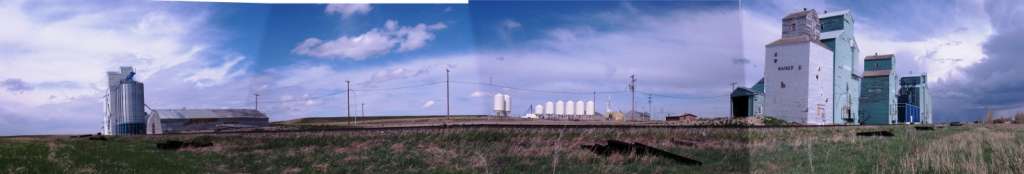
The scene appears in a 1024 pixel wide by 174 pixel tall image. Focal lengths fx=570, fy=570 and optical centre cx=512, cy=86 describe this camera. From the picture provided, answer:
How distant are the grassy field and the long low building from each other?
358 cm

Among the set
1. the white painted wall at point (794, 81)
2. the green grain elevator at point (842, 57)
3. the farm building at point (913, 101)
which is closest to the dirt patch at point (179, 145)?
the white painted wall at point (794, 81)

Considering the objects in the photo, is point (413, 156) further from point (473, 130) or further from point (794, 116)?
point (794, 116)

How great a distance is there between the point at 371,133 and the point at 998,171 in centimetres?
1048

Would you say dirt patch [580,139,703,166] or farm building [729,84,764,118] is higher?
A: farm building [729,84,764,118]

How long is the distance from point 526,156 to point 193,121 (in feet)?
52.5

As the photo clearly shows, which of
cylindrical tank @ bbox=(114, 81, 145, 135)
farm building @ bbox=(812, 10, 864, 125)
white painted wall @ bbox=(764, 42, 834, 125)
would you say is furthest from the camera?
farm building @ bbox=(812, 10, 864, 125)

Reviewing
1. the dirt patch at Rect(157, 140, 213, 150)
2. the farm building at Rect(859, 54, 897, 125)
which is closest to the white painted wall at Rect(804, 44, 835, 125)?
the farm building at Rect(859, 54, 897, 125)

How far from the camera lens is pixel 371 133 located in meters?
12.5

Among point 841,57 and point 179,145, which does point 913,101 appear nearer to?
point 841,57

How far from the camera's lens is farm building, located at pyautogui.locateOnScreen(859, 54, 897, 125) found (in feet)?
111

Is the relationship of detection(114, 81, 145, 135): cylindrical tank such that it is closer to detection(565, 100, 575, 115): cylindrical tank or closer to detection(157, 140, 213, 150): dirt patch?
detection(157, 140, 213, 150): dirt patch

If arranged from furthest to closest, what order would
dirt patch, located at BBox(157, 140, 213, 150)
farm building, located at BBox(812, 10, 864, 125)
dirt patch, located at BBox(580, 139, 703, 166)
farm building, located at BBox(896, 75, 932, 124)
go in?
1. farm building, located at BBox(896, 75, 932, 124)
2. farm building, located at BBox(812, 10, 864, 125)
3. dirt patch, located at BBox(157, 140, 213, 150)
4. dirt patch, located at BBox(580, 139, 703, 166)

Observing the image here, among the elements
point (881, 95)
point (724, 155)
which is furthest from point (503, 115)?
point (881, 95)

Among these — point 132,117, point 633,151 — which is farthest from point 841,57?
point 132,117
